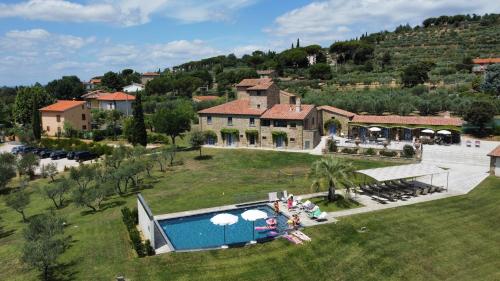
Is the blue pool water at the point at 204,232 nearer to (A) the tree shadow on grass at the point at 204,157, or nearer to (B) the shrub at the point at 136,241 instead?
(B) the shrub at the point at 136,241

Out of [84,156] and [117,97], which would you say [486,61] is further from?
[84,156]

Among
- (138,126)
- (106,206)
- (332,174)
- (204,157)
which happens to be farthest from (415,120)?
(106,206)

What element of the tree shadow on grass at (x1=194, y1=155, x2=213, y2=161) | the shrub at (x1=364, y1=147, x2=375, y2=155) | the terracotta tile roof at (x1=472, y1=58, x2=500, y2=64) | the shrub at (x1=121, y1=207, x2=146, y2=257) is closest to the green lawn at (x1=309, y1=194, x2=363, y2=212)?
the shrub at (x1=121, y1=207, x2=146, y2=257)

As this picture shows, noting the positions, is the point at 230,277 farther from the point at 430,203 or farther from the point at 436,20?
the point at 436,20

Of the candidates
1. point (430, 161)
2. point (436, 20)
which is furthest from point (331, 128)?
point (436, 20)

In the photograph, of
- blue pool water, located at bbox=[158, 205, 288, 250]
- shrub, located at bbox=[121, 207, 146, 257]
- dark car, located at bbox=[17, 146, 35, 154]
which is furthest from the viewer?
dark car, located at bbox=[17, 146, 35, 154]

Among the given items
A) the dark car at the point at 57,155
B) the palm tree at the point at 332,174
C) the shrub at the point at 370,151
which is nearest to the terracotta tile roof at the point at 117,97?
the dark car at the point at 57,155

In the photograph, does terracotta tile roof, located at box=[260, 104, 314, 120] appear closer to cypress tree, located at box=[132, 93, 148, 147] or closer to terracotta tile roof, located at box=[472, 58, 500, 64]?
cypress tree, located at box=[132, 93, 148, 147]
